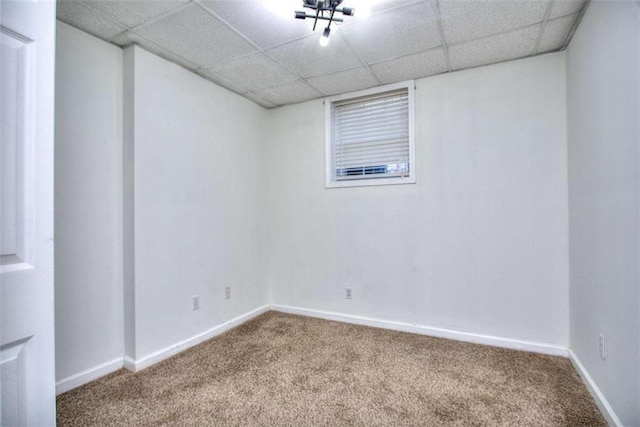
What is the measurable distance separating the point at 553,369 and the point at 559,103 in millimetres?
Answer: 2052

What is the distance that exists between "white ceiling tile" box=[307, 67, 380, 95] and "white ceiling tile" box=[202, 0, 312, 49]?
717mm

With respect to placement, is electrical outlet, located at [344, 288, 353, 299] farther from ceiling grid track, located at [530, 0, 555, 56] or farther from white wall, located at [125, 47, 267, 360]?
ceiling grid track, located at [530, 0, 555, 56]

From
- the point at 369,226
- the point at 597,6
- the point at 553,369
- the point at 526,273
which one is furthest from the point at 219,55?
the point at 553,369

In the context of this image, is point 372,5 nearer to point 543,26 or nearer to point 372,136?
point 543,26

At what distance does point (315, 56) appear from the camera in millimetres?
2488

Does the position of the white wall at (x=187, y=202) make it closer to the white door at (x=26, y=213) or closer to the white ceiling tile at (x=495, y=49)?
the white door at (x=26, y=213)

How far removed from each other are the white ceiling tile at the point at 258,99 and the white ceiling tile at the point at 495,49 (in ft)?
6.46

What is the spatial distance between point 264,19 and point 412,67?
4.51 feet

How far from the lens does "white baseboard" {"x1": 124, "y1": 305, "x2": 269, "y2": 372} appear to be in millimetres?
2266

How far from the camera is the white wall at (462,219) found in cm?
245

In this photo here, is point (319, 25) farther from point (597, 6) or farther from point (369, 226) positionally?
point (369, 226)

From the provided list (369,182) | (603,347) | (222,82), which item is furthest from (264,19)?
(603,347)

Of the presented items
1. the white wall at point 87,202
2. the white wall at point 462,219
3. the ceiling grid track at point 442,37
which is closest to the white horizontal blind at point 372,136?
the white wall at point 462,219

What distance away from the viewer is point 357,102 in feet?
10.8
